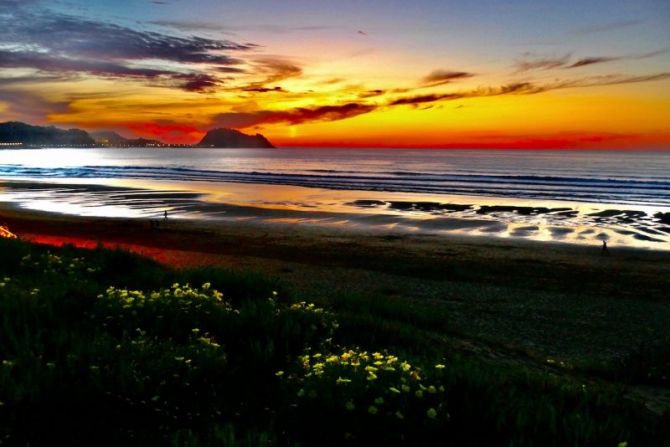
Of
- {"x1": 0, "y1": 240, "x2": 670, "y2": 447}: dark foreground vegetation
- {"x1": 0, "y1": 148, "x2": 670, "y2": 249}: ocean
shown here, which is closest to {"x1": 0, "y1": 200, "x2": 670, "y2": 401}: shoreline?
{"x1": 0, "y1": 240, "x2": 670, "y2": 447}: dark foreground vegetation

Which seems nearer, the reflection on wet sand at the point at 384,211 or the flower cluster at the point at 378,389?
the flower cluster at the point at 378,389

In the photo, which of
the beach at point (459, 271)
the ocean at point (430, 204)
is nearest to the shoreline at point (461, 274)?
the beach at point (459, 271)

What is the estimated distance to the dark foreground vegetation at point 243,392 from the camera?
403cm

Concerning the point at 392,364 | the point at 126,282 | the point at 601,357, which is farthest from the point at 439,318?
the point at 126,282

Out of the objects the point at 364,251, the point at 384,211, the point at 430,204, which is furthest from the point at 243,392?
the point at 430,204

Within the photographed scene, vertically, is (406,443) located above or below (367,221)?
above

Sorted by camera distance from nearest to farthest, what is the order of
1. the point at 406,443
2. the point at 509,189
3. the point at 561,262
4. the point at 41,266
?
the point at 406,443, the point at 41,266, the point at 561,262, the point at 509,189

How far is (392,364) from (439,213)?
33.0 meters

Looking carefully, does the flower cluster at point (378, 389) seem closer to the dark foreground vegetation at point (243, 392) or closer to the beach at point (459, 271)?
the dark foreground vegetation at point (243, 392)

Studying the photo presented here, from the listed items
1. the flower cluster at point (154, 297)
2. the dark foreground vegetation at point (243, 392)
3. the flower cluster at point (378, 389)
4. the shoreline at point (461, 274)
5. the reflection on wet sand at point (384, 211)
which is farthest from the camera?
the reflection on wet sand at point (384, 211)

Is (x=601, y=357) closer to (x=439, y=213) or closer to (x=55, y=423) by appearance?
(x=55, y=423)

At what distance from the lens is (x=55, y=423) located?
13.5ft

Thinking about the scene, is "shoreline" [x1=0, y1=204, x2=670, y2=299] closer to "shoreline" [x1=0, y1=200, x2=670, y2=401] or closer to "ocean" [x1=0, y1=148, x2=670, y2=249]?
"shoreline" [x1=0, y1=200, x2=670, y2=401]

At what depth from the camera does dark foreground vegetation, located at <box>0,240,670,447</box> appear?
13.2 ft
